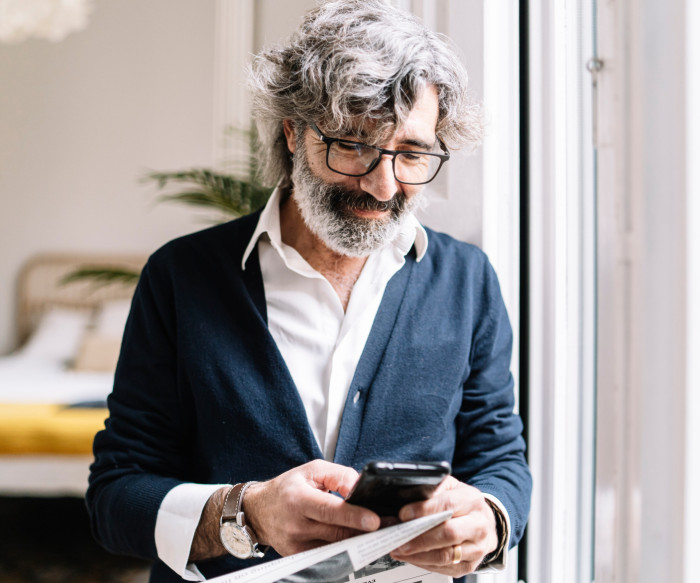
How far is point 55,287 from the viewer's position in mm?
4512

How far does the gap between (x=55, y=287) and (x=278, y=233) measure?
399 centimetres

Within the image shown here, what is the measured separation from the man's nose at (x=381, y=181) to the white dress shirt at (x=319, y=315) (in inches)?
3.4

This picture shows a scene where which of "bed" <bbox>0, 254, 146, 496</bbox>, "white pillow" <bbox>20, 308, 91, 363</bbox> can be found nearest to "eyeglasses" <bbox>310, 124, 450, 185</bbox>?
"bed" <bbox>0, 254, 146, 496</bbox>

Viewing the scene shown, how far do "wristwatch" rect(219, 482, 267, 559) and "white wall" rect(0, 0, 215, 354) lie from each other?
12.6ft

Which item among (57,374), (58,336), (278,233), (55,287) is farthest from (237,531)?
(55,287)

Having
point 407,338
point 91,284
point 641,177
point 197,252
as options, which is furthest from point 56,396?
point 641,177

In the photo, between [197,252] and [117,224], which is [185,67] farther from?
[197,252]

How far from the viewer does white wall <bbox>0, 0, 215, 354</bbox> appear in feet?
14.7

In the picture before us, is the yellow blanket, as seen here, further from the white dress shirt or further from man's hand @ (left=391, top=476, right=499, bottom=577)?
man's hand @ (left=391, top=476, right=499, bottom=577)

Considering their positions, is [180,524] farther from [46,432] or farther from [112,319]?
[112,319]

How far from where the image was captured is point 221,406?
1.00m

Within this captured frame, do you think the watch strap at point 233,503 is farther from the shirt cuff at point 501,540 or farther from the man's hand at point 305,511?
the shirt cuff at point 501,540

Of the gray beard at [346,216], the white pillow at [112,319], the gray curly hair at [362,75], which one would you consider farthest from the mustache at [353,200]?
the white pillow at [112,319]

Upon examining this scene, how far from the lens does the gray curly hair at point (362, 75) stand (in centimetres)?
96
